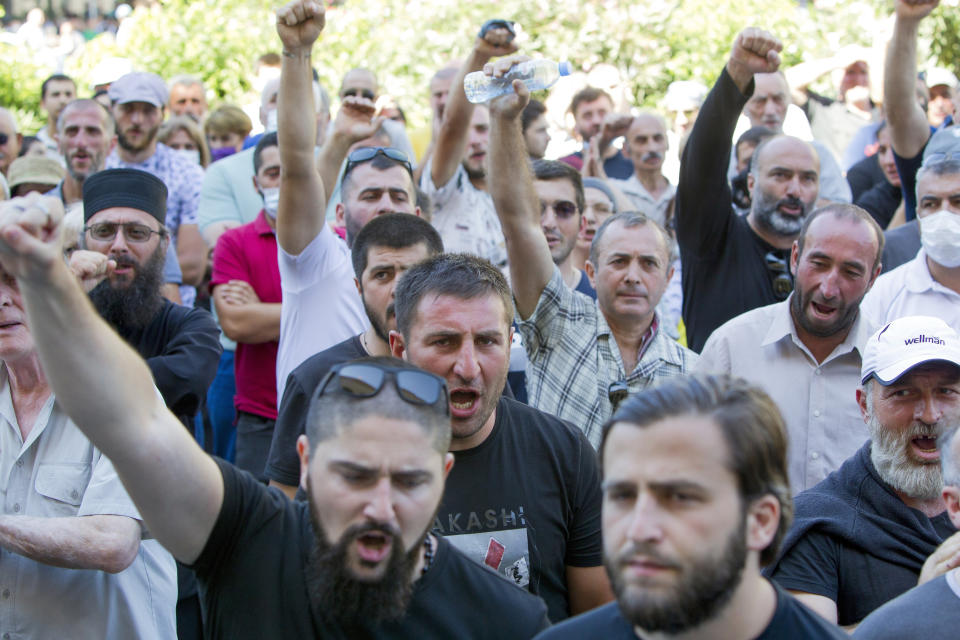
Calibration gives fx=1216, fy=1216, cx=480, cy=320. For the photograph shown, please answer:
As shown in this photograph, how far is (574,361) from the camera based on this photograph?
4621 mm

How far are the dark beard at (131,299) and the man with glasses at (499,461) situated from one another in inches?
60.5

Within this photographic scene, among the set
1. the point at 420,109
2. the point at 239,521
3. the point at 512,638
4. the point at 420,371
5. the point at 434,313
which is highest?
→ the point at 420,109

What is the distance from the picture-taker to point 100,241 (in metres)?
4.99

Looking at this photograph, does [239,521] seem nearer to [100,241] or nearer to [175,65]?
[100,241]

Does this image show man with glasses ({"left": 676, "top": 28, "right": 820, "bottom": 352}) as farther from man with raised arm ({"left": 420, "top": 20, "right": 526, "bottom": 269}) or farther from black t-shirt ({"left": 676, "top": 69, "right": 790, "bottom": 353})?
man with raised arm ({"left": 420, "top": 20, "right": 526, "bottom": 269})

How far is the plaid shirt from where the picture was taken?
4.54m

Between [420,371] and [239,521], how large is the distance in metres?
0.52

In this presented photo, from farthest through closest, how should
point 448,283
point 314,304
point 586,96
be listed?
point 586,96, point 314,304, point 448,283

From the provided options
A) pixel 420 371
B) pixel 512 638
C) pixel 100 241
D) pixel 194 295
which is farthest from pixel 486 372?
pixel 194 295

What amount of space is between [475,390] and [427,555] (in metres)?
0.79

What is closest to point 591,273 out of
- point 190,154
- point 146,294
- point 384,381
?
point 146,294

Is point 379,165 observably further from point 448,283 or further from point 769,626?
point 769,626

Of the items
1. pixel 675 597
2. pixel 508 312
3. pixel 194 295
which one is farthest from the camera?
pixel 194 295

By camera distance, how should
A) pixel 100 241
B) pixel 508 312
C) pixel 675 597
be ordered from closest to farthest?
pixel 675 597, pixel 508 312, pixel 100 241
